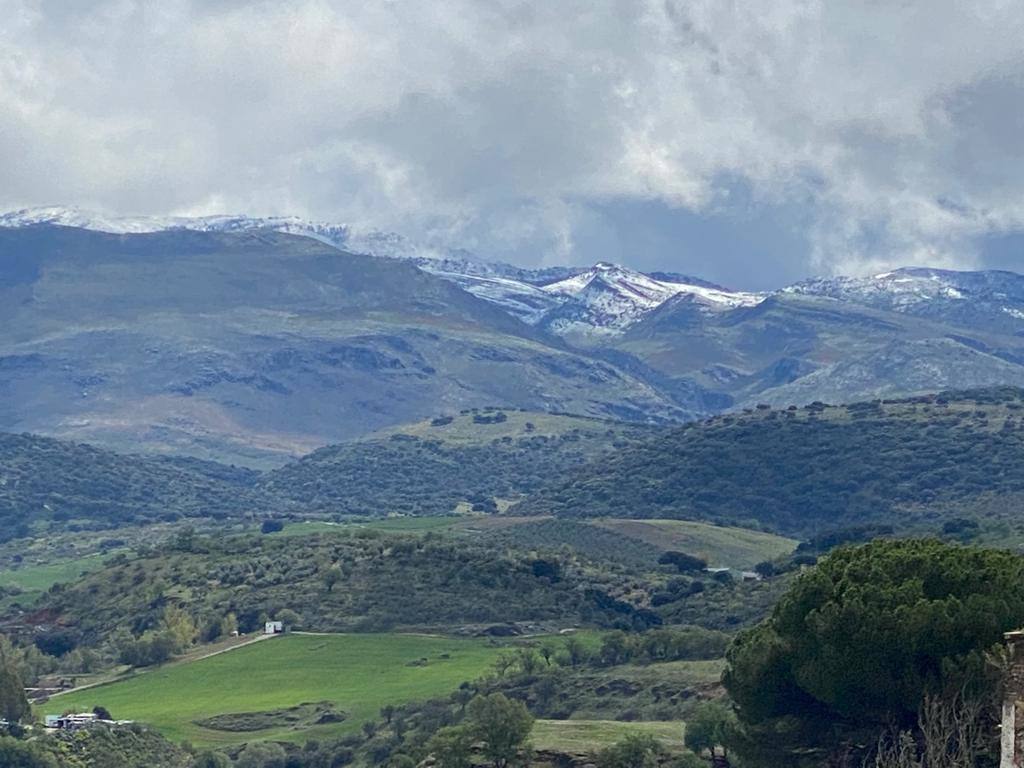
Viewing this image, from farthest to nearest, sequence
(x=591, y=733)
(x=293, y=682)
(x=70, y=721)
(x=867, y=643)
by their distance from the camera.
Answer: (x=293, y=682)
(x=70, y=721)
(x=591, y=733)
(x=867, y=643)

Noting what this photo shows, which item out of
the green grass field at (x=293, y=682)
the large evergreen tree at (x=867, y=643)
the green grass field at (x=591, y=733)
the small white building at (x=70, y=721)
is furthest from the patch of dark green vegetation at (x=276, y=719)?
the large evergreen tree at (x=867, y=643)

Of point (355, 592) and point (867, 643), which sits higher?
point (355, 592)

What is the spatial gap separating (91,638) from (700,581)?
49176 millimetres

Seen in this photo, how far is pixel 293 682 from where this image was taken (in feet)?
494

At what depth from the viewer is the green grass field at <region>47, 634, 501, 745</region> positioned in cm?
13562

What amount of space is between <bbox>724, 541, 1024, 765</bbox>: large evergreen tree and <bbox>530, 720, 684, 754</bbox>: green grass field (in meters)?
25.9

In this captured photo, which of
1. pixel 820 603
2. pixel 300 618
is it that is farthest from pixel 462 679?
pixel 820 603

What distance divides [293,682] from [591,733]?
189 ft

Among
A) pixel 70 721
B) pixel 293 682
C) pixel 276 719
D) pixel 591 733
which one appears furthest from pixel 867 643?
pixel 293 682

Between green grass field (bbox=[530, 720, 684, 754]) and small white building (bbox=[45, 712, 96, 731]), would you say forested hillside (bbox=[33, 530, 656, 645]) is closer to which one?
small white building (bbox=[45, 712, 96, 731])

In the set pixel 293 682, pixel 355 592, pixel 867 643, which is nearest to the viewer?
pixel 867 643

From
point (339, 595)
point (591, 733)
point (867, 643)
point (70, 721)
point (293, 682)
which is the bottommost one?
point (70, 721)

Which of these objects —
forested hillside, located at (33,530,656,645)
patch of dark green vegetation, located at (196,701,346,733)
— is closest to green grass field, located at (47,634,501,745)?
patch of dark green vegetation, located at (196,701,346,733)

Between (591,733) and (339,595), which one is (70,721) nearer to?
(591,733)
